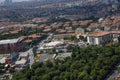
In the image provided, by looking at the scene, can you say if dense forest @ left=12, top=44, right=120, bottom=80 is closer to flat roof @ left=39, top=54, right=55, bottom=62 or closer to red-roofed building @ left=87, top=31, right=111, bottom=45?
flat roof @ left=39, top=54, right=55, bottom=62

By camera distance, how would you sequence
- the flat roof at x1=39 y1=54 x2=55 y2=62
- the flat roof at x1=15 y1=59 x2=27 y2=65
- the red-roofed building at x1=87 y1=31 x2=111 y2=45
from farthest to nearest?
the red-roofed building at x1=87 y1=31 x2=111 y2=45 → the flat roof at x1=39 y1=54 x2=55 y2=62 → the flat roof at x1=15 y1=59 x2=27 y2=65

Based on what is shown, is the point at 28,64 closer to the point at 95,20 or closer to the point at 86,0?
the point at 95,20

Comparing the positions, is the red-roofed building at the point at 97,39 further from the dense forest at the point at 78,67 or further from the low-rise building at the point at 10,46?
the low-rise building at the point at 10,46

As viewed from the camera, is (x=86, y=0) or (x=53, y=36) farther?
(x=86, y=0)

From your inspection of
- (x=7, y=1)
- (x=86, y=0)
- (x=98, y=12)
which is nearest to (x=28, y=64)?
(x=98, y=12)

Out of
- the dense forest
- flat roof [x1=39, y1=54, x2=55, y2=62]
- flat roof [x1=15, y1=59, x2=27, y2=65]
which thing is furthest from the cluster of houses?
flat roof [x1=15, y1=59, x2=27, y2=65]

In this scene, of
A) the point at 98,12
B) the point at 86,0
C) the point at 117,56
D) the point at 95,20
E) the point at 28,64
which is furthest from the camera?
the point at 86,0

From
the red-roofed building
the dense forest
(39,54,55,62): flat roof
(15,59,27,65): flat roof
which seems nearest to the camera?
the dense forest

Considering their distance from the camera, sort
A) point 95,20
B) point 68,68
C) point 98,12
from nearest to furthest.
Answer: point 68,68 < point 95,20 < point 98,12

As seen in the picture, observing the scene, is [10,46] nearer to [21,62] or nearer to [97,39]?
[21,62]
